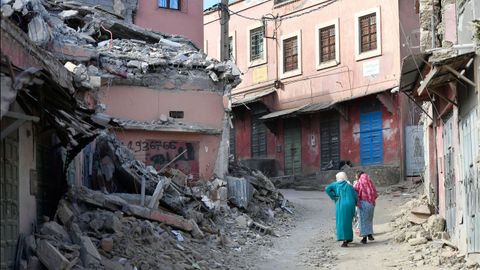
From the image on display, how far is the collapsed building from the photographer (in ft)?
26.2

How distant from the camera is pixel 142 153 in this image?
16578mm

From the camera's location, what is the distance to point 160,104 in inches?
665

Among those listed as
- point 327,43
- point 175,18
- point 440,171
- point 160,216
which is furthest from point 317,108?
point 160,216

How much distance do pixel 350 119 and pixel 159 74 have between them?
38.0ft

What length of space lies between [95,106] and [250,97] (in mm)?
16585

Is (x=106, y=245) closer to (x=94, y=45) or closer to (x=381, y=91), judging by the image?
(x=94, y=45)

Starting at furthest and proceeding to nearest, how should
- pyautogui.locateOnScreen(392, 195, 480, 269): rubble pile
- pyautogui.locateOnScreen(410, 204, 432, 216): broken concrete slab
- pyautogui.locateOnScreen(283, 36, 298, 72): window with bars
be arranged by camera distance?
pyautogui.locateOnScreen(283, 36, 298, 72): window with bars < pyautogui.locateOnScreen(410, 204, 432, 216): broken concrete slab < pyautogui.locateOnScreen(392, 195, 480, 269): rubble pile

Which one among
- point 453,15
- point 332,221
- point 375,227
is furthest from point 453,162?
point 332,221

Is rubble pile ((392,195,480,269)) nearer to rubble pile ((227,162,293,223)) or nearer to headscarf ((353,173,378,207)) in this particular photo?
headscarf ((353,173,378,207))

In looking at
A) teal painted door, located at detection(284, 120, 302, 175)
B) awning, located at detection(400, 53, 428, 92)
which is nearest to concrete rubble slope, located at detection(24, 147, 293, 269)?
awning, located at detection(400, 53, 428, 92)

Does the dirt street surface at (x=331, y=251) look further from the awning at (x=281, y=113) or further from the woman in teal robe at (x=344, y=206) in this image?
the awning at (x=281, y=113)

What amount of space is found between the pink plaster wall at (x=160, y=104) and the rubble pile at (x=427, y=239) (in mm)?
5328

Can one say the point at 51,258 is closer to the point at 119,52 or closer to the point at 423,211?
the point at 423,211

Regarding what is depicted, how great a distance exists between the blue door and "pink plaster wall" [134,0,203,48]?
7106 millimetres
